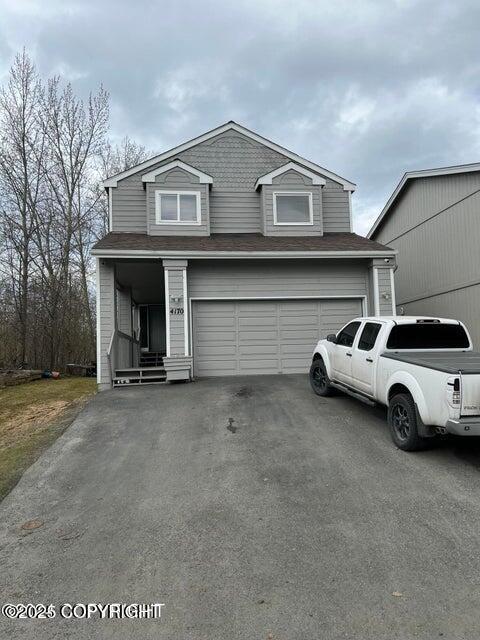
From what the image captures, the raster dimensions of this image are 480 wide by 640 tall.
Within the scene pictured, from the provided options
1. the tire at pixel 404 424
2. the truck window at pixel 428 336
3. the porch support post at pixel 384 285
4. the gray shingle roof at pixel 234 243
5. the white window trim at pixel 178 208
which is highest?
the white window trim at pixel 178 208

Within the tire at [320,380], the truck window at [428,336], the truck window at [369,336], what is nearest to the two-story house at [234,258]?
the tire at [320,380]

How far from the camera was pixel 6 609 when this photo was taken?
2836mm

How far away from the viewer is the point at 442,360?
209 inches

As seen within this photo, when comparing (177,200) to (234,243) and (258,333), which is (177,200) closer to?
(234,243)

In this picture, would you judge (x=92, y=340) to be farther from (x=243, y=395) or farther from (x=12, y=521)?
(x=12, y=521)

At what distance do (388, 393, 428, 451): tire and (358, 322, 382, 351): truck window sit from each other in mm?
1227

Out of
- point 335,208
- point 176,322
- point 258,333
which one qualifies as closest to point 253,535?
point 176,322

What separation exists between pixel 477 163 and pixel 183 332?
934 cm

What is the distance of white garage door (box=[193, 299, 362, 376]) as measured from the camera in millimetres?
11461

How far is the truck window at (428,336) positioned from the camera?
256 inches

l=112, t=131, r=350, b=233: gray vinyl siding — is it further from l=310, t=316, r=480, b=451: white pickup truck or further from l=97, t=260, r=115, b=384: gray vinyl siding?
l=310, t=316, r=480, b=451: white pickup truck

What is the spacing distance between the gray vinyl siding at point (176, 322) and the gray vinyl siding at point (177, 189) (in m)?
2.26

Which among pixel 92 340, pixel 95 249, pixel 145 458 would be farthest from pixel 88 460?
pixel 92 340

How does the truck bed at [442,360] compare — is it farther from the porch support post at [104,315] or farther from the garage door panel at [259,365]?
the porch support post at [104,315]
